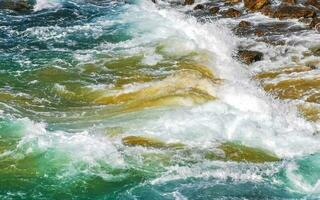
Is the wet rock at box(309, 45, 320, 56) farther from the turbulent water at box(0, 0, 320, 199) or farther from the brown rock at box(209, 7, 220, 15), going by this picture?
the brown rock at box(209, 7, 220, 15)

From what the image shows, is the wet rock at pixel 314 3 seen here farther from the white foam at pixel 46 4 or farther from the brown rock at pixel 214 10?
the white foam at pixel 46 4

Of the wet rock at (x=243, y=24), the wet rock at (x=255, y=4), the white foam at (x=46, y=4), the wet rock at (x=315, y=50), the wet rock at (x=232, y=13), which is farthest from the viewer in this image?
the white foam at (x=46, y=4)

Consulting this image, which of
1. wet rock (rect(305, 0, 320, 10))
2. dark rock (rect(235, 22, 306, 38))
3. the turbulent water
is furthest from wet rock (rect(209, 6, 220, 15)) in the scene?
wet rock (rect(305, 0, 320, 10))

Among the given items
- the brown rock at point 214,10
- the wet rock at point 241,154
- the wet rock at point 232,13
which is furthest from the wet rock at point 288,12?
the wet rock at point 241,154

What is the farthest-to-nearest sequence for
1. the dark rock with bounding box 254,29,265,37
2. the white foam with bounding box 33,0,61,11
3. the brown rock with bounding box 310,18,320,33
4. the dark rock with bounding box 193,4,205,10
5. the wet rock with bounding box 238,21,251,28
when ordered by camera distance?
the white foam with bounding box 33,0,61,11
the dark rock with bounding box 193,4,205,10
the wet rock with bounding box 238,21,251,28
the brown rock with bounding box 310,18,320,33
the dark rock with bounding box 254,29,265,37

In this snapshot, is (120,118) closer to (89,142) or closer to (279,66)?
(89,142)

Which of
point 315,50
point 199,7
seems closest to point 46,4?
point 199,7
